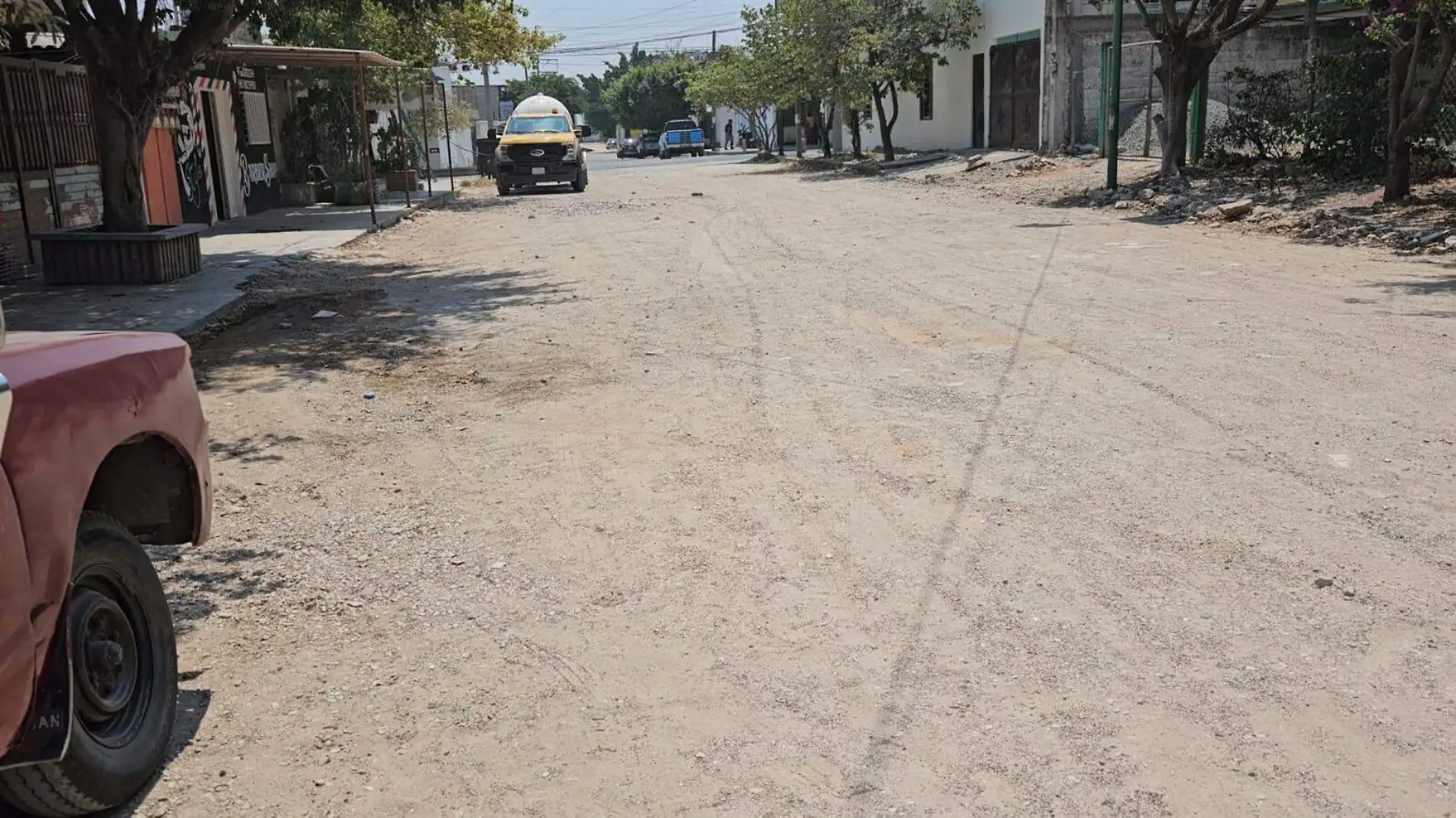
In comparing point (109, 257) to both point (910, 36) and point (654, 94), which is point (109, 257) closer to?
point (910, 36)

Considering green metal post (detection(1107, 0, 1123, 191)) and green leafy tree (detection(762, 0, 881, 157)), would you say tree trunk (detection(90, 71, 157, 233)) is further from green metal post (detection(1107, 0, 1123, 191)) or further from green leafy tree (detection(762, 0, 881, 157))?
green leafy tree (detection(762, 0, 881, 157))

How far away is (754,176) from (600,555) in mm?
29579

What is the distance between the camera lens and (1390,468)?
17.8 ft

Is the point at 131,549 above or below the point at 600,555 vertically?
above

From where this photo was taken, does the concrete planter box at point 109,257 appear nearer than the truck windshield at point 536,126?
Yes

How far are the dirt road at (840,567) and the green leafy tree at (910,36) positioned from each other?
2501cm

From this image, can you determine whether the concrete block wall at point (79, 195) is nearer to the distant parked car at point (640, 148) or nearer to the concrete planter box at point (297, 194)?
the concrete planter box at point (297, 194)

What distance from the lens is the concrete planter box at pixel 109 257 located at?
12641 millimetres

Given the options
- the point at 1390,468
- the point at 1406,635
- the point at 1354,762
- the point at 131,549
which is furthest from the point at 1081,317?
the point at 131,549

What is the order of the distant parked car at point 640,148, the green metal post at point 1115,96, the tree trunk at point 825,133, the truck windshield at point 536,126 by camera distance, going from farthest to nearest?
the distant parked car at point 640,148
the tree trunk at point 825,133
the truck windshield at point 536,126
the green metal post at point 1115,96

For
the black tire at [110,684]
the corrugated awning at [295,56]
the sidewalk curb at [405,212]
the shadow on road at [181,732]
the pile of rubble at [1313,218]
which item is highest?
the corrugated awning at [295,56]

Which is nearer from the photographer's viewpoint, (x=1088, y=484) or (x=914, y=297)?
(x=1088, y=484)

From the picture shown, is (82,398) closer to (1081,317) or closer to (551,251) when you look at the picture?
(1081,317)

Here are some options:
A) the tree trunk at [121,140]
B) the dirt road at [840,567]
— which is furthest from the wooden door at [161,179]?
the dirt road at [840,567]
